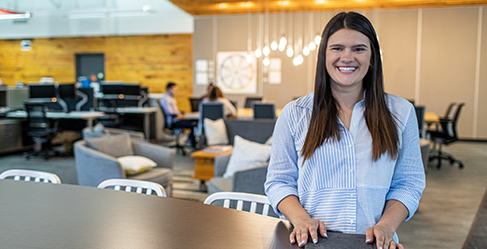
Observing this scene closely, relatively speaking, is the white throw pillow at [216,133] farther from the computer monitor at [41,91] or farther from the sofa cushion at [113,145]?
the computer monitor at [41,91]

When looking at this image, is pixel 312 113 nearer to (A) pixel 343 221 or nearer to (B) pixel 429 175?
(A) pixel 343 221

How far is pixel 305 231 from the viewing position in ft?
3.28

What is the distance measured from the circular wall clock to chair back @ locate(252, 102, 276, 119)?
4257mm

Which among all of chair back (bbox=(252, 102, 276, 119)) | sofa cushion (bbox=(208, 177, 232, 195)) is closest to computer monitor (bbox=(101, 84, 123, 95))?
chair back (bbox=(252, 102, 276, 119))

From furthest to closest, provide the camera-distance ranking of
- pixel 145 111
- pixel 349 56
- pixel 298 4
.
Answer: pixel 298 4 → pixel 145 111 → pixel 349 56

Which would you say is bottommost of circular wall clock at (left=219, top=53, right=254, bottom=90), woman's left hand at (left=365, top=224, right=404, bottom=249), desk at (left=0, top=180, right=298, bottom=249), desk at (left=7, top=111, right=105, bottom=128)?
desk at (left=7, top=111, right=105, bottom=128)

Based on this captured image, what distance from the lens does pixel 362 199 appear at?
114 cm

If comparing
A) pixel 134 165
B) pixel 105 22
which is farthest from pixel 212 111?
pixel 105 22

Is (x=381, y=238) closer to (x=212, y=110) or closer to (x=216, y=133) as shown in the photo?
(x=216, y=133)

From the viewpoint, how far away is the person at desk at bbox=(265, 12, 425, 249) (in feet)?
3.67

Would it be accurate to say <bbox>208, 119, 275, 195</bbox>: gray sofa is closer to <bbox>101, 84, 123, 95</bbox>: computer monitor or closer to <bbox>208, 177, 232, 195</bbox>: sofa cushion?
<bbox>208, 177, 232, 195</bbox>: sofa cushion

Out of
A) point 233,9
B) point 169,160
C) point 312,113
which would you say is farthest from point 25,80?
point 312,113

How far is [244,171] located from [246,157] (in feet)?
2.38

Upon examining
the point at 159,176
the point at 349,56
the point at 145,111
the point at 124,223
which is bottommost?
the point at 159,176
